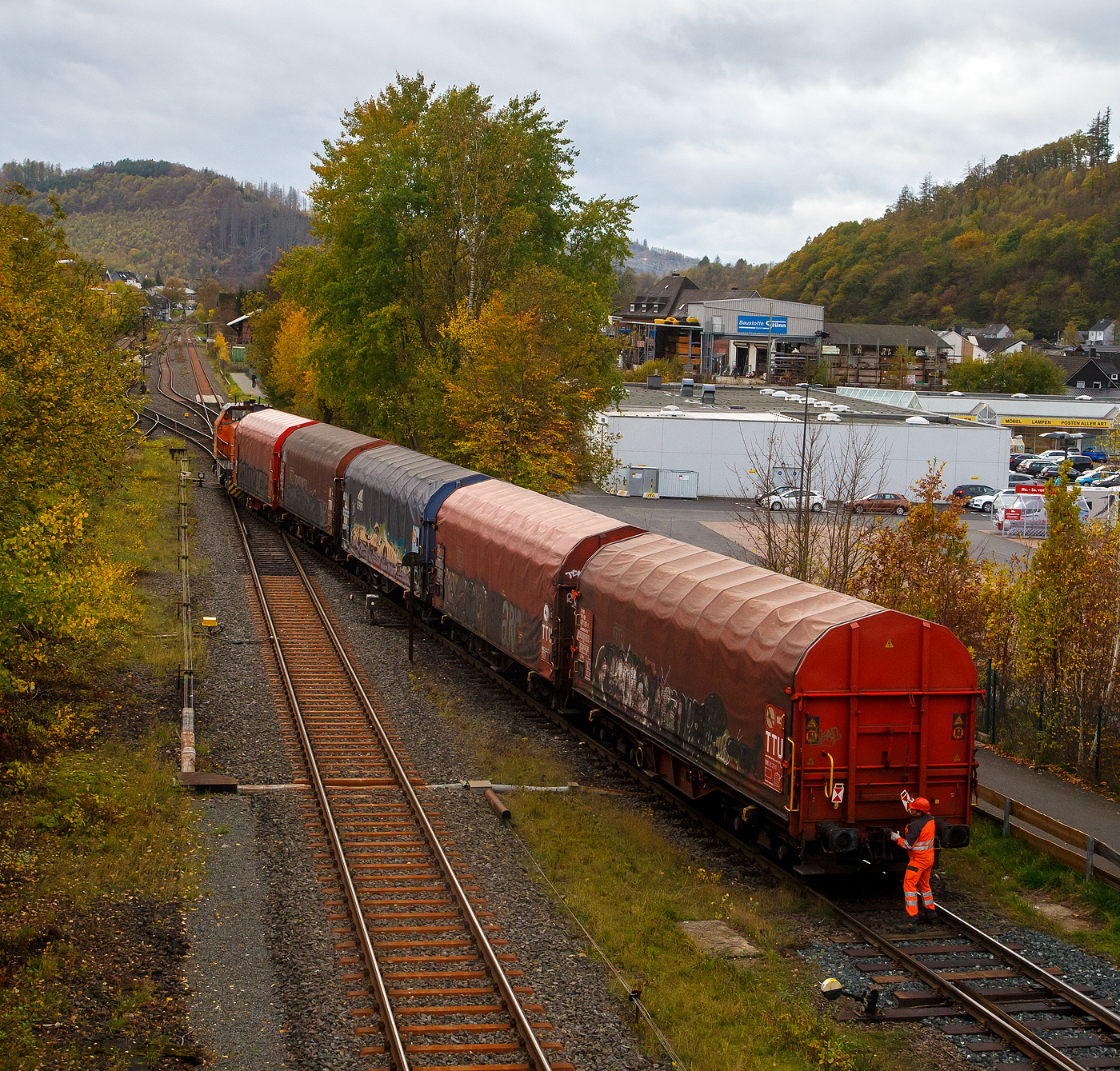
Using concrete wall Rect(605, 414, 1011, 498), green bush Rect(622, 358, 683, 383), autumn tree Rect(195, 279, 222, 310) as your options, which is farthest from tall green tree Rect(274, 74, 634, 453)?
autumn tree Rect(195, 279, 222, 310)

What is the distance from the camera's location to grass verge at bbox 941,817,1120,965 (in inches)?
480

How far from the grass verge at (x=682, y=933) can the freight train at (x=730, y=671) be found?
93 centimetres

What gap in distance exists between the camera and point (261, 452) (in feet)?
134

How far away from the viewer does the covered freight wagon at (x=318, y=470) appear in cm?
3225

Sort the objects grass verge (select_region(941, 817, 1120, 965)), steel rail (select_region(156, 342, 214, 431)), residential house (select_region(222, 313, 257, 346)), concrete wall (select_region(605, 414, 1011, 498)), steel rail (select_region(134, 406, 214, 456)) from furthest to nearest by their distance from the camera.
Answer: residential house (select_region(222, 313, 257, 346)) → steel rail (select_region(156, 342, 214, 431)) → steel rail (select_region(134, 406, 214, 456)) → concrete wall (select_region(605, 414, 1011, 498)) → grass verge (select_region(941, 817, 1120, 965))

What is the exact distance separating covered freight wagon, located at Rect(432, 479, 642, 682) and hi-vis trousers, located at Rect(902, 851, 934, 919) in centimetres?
776

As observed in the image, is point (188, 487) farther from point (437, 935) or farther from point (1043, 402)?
point (1043, 402)

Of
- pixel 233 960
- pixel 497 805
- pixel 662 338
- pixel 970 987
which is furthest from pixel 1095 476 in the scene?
pixel 662 338

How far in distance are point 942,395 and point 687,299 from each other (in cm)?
8415

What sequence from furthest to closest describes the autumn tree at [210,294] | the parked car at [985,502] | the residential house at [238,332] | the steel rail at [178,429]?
the autumn tree at [210,294]
the residential house at [238,332]
the steel rail at [178,429]
the parked car at [985,502]

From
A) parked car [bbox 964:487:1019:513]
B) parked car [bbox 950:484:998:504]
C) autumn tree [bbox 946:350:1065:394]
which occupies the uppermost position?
autumn tree [bbox 946:350:1065:394]

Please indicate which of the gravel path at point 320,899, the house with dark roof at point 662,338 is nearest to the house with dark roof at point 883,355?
the house with dark roof at point 662,338

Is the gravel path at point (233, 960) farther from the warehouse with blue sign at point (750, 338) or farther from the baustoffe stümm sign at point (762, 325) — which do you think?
the baustoffe stümm sign at point (762, 325)

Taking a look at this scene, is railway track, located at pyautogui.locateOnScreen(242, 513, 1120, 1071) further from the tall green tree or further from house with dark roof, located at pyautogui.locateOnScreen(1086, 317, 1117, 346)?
house with dark roof, located at pyautogui.locateOnScreen(1086, 317, 1117, 346)
